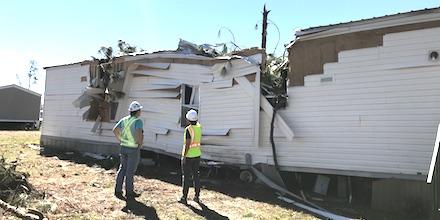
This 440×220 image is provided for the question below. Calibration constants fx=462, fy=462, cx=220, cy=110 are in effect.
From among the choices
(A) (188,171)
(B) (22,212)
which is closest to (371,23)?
(A) (188,171)

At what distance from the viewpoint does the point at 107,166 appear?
44.2 feet

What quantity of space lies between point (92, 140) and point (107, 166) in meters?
3.38

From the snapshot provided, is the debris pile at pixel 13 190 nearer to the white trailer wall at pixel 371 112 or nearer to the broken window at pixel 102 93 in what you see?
the white trailer wall at pixel 371 112

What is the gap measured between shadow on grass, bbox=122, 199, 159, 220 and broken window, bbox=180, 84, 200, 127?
5.21 m

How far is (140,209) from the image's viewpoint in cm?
781

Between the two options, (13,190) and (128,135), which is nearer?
(13,190)

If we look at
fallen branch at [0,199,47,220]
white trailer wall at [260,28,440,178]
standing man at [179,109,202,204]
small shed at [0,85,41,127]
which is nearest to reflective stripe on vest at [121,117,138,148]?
standing man at [179,109,202,204]

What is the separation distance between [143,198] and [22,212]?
8.92 ft

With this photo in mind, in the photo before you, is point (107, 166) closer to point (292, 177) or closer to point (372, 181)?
point (292, 177)

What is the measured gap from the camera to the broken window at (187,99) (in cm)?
1316

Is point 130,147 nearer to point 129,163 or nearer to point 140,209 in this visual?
point 129,163

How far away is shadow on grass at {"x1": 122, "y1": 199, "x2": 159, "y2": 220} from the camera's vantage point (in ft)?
24.6

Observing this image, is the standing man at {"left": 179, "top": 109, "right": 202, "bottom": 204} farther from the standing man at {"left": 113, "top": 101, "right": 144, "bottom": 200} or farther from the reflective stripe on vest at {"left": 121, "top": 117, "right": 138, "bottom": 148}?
the reflective stripe on vest at {"left": 121, "top": 117, "right": 138, "bottom": 148}

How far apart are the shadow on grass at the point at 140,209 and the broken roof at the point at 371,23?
533 cm
